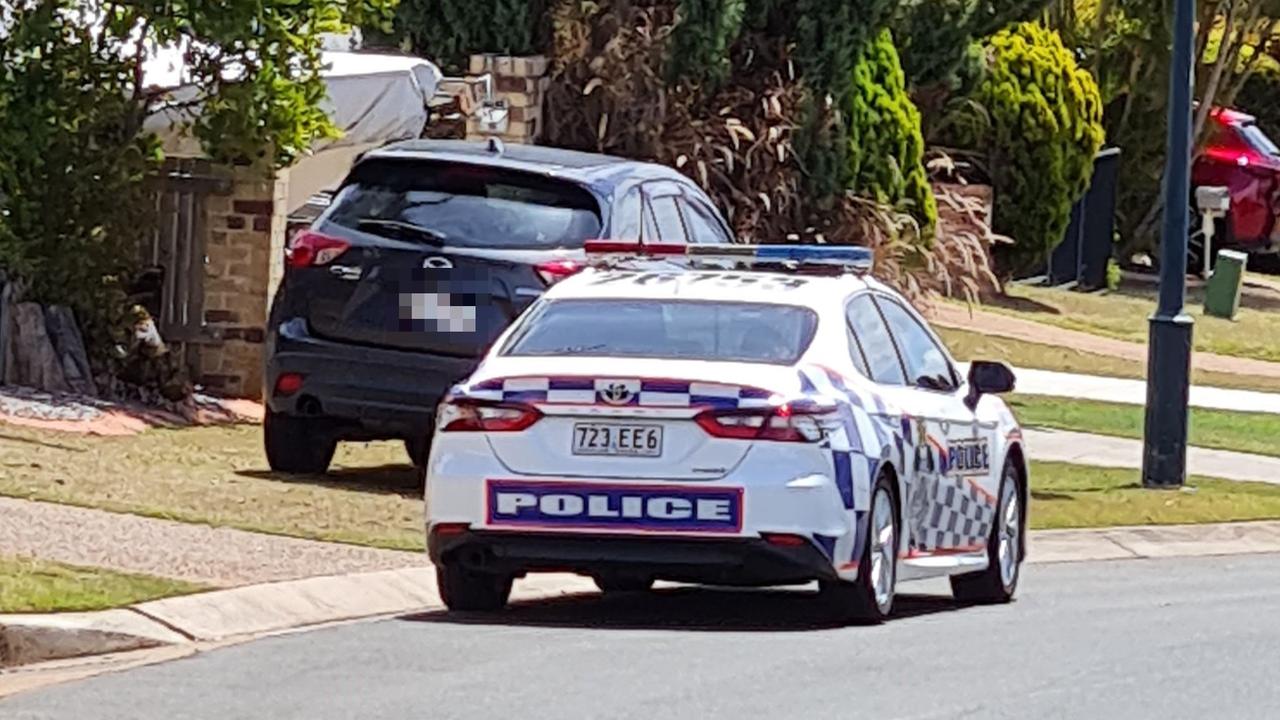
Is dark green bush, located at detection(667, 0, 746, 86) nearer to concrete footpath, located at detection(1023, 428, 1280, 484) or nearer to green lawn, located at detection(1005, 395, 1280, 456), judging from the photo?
green lawn, located at detection(1005, 395, 1280, 456)

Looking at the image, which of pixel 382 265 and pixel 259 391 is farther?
pixel 259 391

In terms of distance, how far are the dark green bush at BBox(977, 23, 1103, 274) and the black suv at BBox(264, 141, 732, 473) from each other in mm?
15905

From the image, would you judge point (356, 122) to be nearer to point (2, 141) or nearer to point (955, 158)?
point (2, 141)

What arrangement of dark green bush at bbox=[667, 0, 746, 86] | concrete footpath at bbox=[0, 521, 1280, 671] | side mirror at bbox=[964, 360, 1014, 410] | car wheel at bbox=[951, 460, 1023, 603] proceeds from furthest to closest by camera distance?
dark green bush at bbox=[667, 0, 746, 86], car wheel at bbox=[951, 460, 1023, 603], side mirror at bbox=[964, 360, 1014, 410], concrete footpath at bbox=[0, 521, 1280, 671]

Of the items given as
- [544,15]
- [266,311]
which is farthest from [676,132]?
[266,311]

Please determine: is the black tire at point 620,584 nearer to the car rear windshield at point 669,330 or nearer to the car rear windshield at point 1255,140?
the car rear windshield at point 669,330

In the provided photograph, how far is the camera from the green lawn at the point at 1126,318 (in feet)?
98.2

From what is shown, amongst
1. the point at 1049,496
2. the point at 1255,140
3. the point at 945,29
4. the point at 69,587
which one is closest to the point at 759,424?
the point at 69,587

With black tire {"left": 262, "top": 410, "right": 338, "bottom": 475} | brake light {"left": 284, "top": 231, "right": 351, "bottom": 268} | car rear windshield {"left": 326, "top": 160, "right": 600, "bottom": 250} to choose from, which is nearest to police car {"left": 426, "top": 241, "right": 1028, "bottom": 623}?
car rear windshield {"left": 326, "top": 160, "right": 600, "bottom": 250}

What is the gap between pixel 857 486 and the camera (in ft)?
37.2

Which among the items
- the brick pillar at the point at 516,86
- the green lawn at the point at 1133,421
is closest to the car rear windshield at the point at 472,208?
the green lawn at the point at 1133,421

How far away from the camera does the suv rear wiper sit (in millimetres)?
14898

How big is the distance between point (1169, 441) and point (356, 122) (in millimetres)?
5646

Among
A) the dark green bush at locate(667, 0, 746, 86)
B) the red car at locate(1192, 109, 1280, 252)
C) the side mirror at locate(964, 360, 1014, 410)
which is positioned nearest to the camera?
the side mirror at locate(964, 360, 1014, 410)
